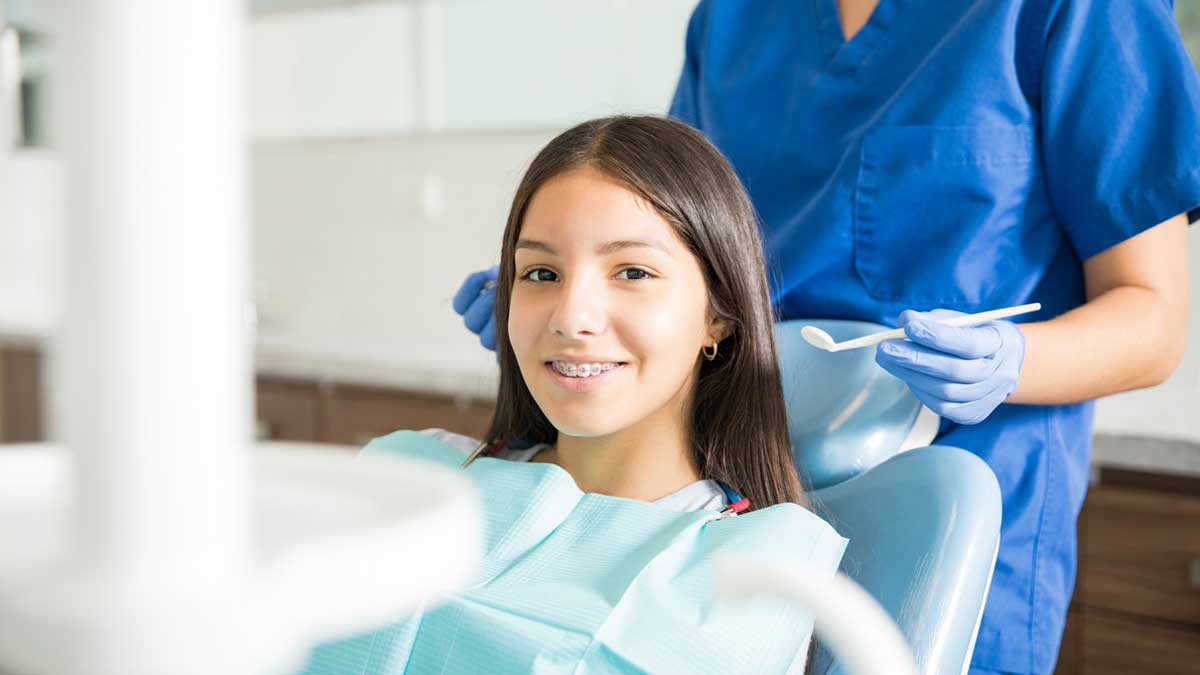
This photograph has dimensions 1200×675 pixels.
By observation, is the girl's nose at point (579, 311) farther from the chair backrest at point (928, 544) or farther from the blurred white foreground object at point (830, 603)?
the blurred white foreground object at point (830, 603)

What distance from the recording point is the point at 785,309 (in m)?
1.28

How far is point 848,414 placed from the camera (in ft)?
3.70

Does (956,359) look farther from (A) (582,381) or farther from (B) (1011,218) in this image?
(A) (582,381)

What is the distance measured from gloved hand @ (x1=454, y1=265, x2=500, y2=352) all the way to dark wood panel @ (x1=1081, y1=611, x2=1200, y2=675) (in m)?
1.01

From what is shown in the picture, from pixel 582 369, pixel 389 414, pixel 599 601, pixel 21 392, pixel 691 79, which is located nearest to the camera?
pixel 599 601

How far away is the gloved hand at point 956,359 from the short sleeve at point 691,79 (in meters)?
0.53

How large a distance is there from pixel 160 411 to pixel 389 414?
7.24 ft

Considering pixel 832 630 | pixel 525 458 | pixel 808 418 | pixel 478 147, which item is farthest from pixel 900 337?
pixel 478 147

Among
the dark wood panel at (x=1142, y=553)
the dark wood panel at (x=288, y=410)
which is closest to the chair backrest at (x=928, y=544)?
the dark wood panel at (x=1142, y=553)

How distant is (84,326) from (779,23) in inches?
48.4

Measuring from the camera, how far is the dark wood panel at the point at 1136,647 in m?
1.59

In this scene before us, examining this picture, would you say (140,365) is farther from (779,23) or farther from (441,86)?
(441,86)

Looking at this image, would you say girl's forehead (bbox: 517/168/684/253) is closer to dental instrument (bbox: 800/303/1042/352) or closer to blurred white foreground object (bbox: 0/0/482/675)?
dental instrument (bbox: 800/303/1042/352)

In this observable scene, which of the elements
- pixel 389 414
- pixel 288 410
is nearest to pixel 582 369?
pixel 389 414
